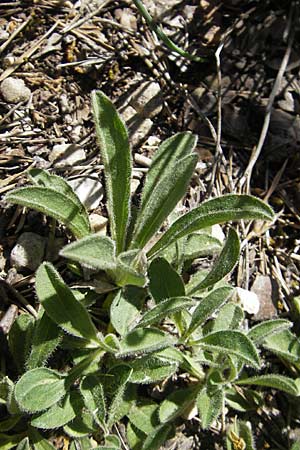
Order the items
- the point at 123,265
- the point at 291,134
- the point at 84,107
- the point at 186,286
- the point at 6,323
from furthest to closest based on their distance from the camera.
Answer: the point at 291,134, the point at 84,107, the point at 186,286, the point at 6,323, the point at 123,265

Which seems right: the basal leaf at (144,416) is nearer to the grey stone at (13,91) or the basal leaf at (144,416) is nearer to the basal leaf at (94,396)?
the basal leaf at (94,396)

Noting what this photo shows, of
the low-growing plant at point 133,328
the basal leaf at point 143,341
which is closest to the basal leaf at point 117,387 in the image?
the low-growing plant at point 133,328

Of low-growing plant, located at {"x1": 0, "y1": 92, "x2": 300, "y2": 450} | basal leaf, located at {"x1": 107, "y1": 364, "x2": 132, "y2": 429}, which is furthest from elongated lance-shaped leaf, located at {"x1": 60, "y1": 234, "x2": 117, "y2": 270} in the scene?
basal leaf, located at {"x1": 107, "y1": 364, "x2": 132, "y2": 429}

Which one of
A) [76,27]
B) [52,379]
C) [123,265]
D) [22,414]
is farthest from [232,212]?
[76,27]

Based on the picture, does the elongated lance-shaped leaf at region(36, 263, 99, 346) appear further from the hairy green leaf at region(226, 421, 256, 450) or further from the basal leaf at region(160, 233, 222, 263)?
the hairy green leaf at region(226, 421, 256, 450)

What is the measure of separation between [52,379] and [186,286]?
64 centimetres

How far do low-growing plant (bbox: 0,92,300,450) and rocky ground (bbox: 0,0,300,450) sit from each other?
0.59 feet

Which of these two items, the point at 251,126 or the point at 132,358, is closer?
the point at 132,358

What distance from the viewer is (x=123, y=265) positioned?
70.2 inches

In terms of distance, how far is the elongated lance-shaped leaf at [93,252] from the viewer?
5.40ft

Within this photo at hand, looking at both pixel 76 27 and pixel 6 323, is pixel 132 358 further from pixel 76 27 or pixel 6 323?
pixel 76 27

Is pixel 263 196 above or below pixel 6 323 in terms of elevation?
above

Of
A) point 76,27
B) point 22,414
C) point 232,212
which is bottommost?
point 22,414

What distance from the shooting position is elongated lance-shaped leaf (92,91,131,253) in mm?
1996
